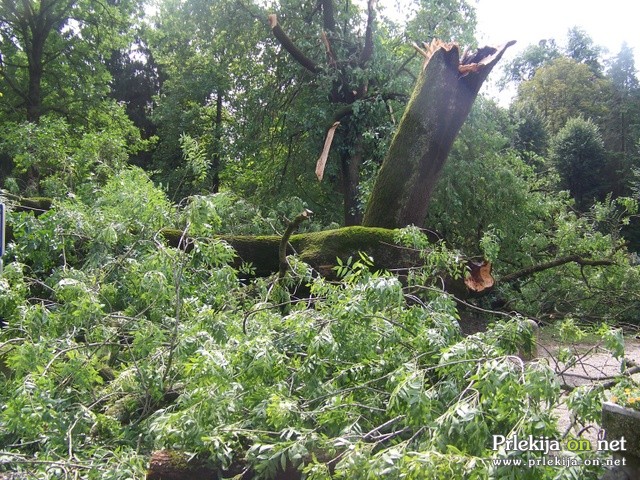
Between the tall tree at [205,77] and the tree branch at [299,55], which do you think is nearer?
the tree branch at [299,55]

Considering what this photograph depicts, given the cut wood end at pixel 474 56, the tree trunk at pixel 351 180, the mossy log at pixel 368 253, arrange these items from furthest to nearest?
the tree trunk at pixel 351 180 → the cut wood end at pixel 474 56 → the mossy log at pixel 368 253

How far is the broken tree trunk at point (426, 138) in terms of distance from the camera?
7.07 m

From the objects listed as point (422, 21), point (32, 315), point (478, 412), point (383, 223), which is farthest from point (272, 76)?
point (478, 412)

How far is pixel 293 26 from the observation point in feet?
39.6

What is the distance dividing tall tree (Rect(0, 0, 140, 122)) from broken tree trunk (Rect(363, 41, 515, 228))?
12164 mm

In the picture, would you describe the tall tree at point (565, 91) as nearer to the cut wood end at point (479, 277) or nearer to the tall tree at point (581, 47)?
the tall tree at point (581, 47)

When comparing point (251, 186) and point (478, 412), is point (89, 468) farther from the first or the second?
point (251, 186)

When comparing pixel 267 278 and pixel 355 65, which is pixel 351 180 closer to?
pixel 355 65

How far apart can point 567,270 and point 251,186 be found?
21.3 feet

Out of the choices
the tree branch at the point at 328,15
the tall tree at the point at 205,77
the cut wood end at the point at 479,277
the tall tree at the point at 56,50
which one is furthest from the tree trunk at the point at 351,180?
the tall tree at the point at 56,50

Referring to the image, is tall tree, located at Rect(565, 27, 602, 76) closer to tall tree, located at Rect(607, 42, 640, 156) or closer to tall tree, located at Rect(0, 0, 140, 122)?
tall tree, located at Rect(607, 42, 640, 156)

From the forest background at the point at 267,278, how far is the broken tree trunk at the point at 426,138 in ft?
1.88

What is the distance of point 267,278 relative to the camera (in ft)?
20.3

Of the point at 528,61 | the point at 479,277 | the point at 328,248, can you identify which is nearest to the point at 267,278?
the point at 328,248
